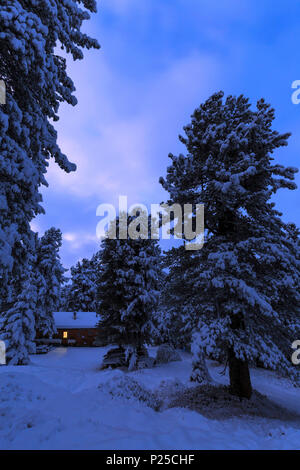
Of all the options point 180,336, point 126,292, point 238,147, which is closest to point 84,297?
point 126,292

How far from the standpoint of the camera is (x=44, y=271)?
29.5 m

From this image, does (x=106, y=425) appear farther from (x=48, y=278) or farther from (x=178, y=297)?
(x=48, y=278)

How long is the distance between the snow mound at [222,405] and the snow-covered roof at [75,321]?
2868 cm

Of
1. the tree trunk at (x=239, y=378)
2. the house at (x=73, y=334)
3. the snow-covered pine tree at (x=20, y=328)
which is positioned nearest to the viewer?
the tree trunk at (x=239, y=378)

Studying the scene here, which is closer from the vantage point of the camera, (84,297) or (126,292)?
(126,292)

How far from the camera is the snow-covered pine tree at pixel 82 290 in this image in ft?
153

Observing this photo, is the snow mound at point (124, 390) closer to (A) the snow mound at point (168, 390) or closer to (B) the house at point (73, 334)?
(A) the snow mound at point (168, 390)

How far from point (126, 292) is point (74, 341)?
73.4 feet

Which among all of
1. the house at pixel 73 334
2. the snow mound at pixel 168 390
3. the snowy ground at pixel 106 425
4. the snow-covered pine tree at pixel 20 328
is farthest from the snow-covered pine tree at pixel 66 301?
the snowy ground at pixel 106 425

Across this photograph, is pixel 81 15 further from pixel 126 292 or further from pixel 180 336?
pixel 126 292

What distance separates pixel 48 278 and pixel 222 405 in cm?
2559

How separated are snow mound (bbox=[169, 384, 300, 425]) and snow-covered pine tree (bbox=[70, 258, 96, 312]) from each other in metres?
38.9

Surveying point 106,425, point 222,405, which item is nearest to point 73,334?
point 222,405

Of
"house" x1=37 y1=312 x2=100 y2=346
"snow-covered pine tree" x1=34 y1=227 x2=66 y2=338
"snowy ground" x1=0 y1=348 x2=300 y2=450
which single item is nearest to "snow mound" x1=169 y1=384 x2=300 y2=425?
"snowy ground" x1=0 y1=348 x2=300 y2=450
